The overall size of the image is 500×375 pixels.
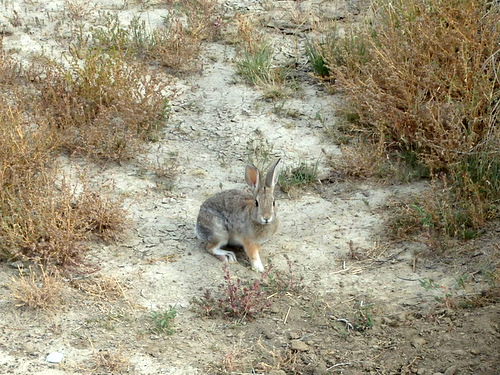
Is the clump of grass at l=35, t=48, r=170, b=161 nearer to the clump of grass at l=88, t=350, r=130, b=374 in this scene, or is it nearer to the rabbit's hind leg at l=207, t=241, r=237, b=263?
the rabbit's hind leg at l=207, t=241, r=237, b=263

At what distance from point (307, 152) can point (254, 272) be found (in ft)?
6.93

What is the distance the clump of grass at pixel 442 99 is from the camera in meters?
7.09

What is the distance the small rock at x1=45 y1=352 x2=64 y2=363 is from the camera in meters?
5.65

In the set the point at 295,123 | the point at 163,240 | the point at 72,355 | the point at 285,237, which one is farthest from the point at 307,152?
the point at 72,355

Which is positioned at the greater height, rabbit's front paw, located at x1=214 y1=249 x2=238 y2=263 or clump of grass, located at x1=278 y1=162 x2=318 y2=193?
clump of grass, located at x1=278 y1=162 x2=318 y2=193

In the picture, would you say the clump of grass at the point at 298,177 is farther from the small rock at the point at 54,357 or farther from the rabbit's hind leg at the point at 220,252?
the small rock at the point at 54,357

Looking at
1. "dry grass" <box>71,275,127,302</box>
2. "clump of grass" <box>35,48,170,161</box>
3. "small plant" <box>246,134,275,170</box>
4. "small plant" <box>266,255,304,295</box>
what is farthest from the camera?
"small plant" <box>246,134,275,170</box>

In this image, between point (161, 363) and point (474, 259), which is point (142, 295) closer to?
point (161, 363)

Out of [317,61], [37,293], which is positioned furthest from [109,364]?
[317,61]

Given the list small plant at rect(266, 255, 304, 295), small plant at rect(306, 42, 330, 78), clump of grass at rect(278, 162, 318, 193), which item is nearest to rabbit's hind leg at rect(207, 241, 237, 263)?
small plant at rect(266, 255, 304, 295)

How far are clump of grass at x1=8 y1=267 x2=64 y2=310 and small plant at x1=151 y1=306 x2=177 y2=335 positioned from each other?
772mm

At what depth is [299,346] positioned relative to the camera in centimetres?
586

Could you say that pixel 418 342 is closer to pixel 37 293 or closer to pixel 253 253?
pixel 253 253

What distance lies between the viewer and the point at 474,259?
6.62 metres
